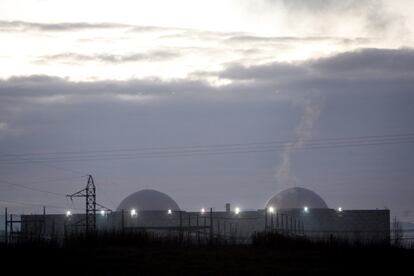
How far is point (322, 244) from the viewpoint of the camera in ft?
120

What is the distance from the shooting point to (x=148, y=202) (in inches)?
3460

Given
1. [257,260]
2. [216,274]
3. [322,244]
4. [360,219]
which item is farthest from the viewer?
[360,219]

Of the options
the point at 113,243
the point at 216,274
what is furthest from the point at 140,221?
the point at 216,274

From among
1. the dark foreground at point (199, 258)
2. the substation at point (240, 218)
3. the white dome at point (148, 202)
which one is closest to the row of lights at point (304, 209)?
the substation at point (240, 218)

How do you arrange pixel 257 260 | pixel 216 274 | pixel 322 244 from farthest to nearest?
pixel 322 244, pixel 257 260, pixel 216 274

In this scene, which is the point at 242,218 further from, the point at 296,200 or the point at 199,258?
the point at 199,258

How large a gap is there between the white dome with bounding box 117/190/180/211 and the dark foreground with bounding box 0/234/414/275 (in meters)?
49.7

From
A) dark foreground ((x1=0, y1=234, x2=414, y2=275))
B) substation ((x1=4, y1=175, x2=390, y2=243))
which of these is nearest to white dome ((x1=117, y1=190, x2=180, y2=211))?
substation ((x1=4, y1=175, x2=390, y2=243))

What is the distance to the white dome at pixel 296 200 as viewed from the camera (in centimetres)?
8375

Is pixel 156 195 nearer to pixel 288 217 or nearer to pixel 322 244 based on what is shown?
pixel 288 217

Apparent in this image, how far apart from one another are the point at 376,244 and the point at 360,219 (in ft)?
150

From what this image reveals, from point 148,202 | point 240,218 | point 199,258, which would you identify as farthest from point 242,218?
point 199,258

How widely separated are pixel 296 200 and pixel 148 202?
17.5 metres

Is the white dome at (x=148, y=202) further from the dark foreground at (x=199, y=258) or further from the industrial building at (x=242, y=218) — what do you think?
the dark foreground at (x=199, y=258)
